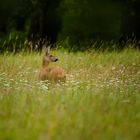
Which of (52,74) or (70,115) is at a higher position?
(70,115)

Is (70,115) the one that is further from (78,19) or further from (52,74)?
(78,19)

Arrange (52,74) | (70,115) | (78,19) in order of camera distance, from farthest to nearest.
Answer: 1. (78,19)
2. (52,74)
3. (70,115)

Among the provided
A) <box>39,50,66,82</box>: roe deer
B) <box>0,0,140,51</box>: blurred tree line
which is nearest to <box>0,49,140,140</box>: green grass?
<box>39,50,66,82</box>: roe deer

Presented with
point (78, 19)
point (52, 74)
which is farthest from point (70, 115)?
point (78, 19)

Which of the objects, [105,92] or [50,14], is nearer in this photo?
[105,92]

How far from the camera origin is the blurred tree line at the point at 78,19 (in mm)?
23016

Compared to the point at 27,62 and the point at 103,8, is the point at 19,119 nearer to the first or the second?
the point at 27,62

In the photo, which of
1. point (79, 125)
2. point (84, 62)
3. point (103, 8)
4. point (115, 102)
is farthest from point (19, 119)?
point (103, 8)

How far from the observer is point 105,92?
6.91 metres

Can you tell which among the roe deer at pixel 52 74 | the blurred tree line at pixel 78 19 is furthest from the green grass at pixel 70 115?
the blurred tree line at pixel 78 19

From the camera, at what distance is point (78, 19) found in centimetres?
2644

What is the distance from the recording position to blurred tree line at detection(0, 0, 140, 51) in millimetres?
23016

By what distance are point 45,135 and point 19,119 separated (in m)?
0.73

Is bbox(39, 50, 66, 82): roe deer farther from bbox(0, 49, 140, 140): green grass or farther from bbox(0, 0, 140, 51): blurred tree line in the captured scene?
bbox(0, 0, 140, 51): blurred tree line
